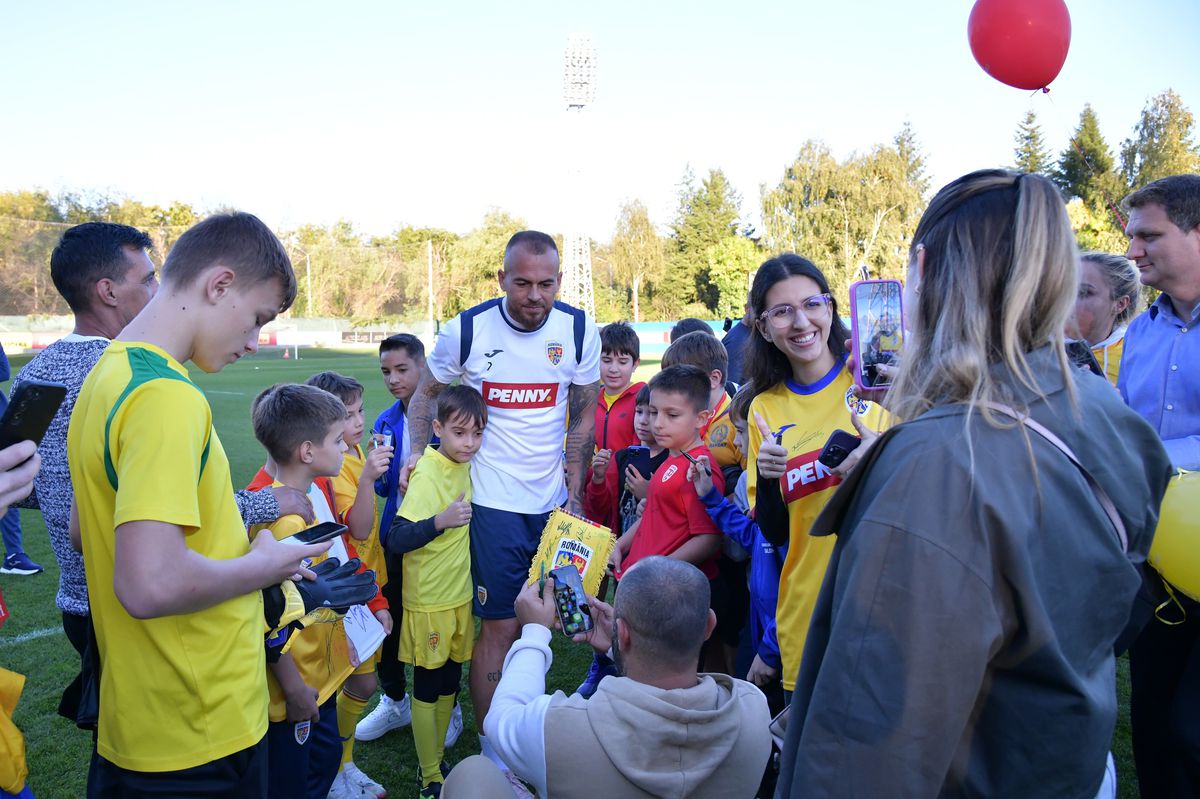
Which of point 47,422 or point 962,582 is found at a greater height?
point 47,422

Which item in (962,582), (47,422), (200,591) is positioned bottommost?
(200,591)

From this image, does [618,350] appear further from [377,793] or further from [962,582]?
[962,582]

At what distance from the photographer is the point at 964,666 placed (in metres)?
1.15

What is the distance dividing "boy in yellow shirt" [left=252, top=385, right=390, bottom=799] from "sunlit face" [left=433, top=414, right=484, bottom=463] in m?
0.73

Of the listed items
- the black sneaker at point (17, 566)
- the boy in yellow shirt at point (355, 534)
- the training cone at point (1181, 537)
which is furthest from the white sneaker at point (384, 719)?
the black sneaker at point (17, 566)

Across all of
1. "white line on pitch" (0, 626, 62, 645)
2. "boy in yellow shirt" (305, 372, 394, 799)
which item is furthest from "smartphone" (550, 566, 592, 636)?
"white line on pitch" (0, 626, 62, 645)

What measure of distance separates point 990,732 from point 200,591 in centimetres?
170

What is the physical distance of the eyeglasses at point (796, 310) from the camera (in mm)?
3121

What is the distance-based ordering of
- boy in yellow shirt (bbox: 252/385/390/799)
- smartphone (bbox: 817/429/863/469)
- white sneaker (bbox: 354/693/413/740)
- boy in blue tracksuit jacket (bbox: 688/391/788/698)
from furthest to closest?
white sneaker (bbox: 354/693/413/740), boy in blue tracksuit jacket (bbox: 688/391/788/698), boy in yellow shirt (bbox: 252/385/390/799), smartphone (bbox: 817/429/863/469)

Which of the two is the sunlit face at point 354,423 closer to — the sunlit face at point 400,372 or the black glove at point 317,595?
the sunlit face at point 400,372

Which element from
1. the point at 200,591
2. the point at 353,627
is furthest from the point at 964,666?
the point at 353,627

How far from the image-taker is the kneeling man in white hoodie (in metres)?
1.85

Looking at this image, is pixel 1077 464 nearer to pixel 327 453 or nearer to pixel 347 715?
pixel 327 453

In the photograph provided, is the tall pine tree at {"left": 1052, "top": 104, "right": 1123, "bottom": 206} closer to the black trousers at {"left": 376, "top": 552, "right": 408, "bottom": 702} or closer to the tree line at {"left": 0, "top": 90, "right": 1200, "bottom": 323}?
the tree line at {"left": 0, "top": 90, "right": 1200, "bottom": 323}
